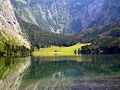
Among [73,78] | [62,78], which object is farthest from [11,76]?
[73,78]

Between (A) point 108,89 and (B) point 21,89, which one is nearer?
(A) point 108,89

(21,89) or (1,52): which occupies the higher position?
(1,52)

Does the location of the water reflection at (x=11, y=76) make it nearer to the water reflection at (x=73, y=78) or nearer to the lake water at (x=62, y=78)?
the lake water at (x=62, y=78)

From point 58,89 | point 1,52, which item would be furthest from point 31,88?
point 1,52

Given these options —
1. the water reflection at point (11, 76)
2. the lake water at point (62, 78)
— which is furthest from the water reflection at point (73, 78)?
the water reflection at point (11, 76)

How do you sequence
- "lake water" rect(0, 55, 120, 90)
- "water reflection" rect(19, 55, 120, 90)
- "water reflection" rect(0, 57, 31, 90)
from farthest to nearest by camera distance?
"water reflection" rect(0, 57, 31, 90), "lake water" rect(0, 55, 120, 90), "water reflection" rect(19, 55, 120, 90)

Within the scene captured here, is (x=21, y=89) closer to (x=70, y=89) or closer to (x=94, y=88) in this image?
(x=70, y=89)

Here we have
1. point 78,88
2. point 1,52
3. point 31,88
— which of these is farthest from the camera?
point 1,52

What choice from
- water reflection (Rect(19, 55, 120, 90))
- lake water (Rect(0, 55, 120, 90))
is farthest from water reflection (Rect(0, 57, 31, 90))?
water reflection (Rect(19, 55, 120, 90))

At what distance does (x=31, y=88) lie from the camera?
39000 mm

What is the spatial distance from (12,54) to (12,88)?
163 m

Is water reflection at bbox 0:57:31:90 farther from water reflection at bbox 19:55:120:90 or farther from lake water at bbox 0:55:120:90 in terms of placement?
water reflection at bbox 19:55:120:90

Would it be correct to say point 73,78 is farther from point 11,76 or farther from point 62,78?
point 11,76

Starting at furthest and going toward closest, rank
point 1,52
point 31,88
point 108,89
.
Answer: point 1,52 → point 31,88 → point 108,89
